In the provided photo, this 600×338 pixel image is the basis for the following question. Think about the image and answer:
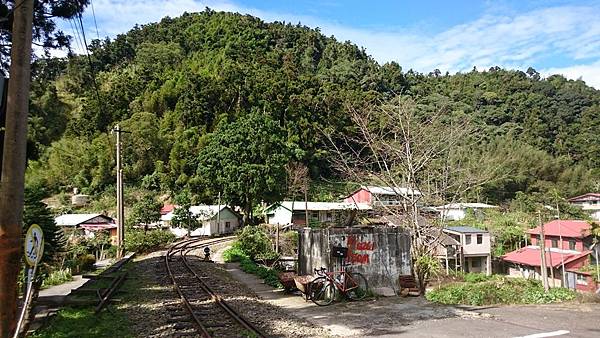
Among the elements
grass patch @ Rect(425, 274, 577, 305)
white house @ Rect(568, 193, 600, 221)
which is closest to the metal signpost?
grass patch @ Rect(425, 274, 577, 305)

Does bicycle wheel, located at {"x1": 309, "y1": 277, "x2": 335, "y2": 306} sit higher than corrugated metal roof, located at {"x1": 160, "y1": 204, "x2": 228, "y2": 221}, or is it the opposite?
corrugated metal roof, located at {"x1": 160, "y1": 204, "x2": 228, "y2": 221}

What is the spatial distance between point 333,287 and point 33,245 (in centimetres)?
693

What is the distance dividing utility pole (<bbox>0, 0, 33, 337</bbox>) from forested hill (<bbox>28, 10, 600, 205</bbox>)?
30.5 m

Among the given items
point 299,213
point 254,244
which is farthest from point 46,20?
point 299,213

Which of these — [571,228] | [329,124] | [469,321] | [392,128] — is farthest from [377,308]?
[329,124]

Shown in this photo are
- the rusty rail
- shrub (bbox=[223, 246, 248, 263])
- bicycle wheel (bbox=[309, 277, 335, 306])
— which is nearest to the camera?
the rusty rail

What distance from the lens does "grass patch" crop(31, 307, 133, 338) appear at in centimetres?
847

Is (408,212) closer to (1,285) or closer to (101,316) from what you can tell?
(101,316)

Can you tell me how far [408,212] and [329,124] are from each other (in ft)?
162

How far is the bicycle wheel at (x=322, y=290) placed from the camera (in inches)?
432

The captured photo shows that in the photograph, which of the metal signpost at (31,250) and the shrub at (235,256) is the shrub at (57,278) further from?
the metal signpost at (31,250)

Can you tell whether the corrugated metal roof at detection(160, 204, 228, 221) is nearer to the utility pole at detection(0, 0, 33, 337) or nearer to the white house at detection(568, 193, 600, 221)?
the utility pole at detection(0, 0, 33, 337)

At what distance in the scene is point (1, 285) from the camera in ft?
21.7

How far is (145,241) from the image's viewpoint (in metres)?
29.5
